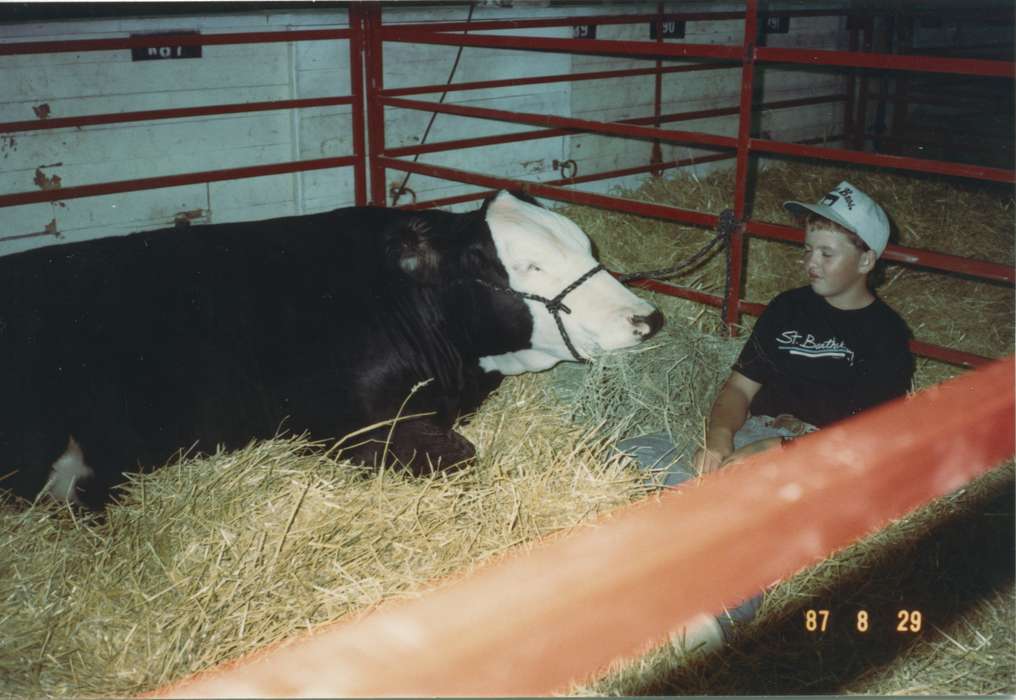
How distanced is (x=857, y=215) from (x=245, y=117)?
368 cm

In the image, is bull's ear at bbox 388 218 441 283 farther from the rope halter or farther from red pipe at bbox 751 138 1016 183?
red pipe at bbox 751 138 1016 183

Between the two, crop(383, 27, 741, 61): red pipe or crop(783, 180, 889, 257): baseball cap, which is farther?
crop(383, 27, 741, 61): red pipe

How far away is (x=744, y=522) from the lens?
0.65 m

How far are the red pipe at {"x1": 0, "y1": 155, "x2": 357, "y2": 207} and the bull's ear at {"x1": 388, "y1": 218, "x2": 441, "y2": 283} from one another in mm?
1912

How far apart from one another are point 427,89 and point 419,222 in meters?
2.57

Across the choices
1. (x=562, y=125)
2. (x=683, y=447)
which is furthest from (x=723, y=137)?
(x=683, y=447)

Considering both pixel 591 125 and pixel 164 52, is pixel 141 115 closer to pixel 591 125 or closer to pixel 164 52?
pixel 164 52

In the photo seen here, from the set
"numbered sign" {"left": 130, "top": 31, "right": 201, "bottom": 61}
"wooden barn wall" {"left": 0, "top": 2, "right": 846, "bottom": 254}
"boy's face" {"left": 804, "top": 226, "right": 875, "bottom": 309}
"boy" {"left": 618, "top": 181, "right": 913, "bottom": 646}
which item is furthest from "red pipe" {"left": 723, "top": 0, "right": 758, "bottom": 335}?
"numbered sign" {"left": 130, "top": 31, "right": 201, "bottom": 61}

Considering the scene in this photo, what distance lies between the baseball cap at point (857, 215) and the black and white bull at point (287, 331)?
0.59 m

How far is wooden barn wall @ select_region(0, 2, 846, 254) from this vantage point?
4715 mm

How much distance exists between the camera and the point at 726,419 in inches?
117
